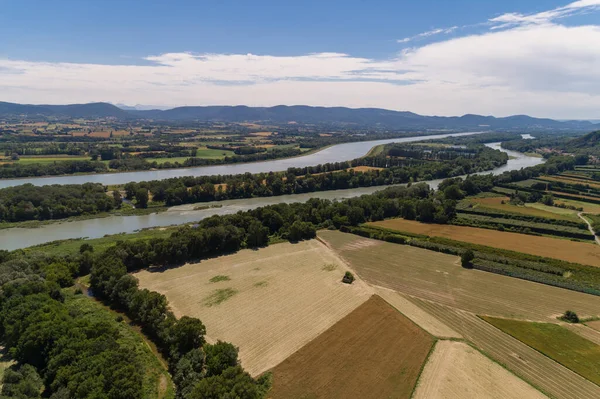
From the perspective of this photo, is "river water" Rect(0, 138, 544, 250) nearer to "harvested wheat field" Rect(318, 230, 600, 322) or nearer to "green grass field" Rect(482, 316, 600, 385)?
"harvested wheat field" Rect(318, 230, 600, 322)

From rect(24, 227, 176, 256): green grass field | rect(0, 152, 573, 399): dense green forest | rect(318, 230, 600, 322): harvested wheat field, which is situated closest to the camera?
rect(0, 152, 573, 399): dense green forest

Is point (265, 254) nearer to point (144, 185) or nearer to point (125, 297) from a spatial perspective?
point (125, 297)

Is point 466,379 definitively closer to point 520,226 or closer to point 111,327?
point 111,327

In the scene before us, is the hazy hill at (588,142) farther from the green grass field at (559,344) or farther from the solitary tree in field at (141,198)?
the solitary tree in field at (141,198)

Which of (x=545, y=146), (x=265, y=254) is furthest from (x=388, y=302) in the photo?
(x=545, y=146)

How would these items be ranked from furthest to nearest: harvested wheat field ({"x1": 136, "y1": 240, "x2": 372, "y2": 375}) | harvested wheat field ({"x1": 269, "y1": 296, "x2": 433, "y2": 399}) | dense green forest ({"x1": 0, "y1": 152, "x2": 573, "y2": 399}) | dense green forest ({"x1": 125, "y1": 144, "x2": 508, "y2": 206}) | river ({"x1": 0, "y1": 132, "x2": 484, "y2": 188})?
river ({"x1": 0, "y1": 132, "x2": 484, "y2": 188}) → dense green forest ({"x1": 125, "y1": 144, "x2": 508, "y2": 206}) → harvested wheat field ({"x1": 136, "y1": 240, "x2": 372, "y2": 375}) → harvested wheat field ({"x1": 269, "y1": 296, "x2": 433, "y2": 399}) → dense green forest ({"x1": 0, "y1": 152, "x2": 573, "y2": 399})

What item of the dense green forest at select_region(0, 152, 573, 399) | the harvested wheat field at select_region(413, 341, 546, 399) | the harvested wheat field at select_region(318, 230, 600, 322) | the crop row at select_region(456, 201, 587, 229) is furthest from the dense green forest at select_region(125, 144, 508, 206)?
the harvested wheat field at select_region(413, 341, 546, 399)

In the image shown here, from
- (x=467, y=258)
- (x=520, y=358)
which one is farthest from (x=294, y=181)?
(x=520, y=358)
